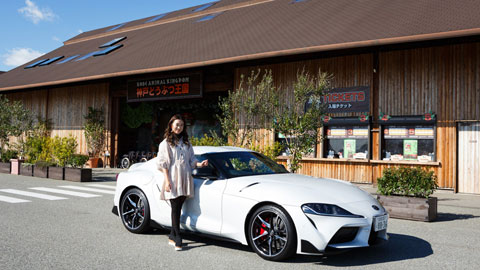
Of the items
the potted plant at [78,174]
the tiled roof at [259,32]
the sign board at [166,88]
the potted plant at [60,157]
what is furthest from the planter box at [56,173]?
the sign board at [166,88]

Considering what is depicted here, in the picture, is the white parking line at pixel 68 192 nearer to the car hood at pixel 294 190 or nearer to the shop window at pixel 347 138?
the car hood at pixel 294 190

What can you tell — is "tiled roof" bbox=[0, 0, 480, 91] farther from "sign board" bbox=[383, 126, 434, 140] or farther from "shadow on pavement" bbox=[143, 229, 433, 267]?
"shadow on pavement" bbox=[143, 229, 433, 267]

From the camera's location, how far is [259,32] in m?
20.0

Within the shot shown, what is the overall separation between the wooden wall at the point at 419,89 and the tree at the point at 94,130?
45.0ft

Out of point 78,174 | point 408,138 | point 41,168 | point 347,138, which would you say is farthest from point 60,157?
point 408,138

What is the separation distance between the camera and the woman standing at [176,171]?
239 inches

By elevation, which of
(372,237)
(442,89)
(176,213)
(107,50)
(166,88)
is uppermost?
(107,50)

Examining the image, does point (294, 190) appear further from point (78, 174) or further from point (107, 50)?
point (107, 50)

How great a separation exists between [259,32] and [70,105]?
13730 mm

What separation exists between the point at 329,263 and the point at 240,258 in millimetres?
1082

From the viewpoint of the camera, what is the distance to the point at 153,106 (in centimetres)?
2631

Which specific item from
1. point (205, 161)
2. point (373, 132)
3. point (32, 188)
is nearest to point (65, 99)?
point (32, 188)

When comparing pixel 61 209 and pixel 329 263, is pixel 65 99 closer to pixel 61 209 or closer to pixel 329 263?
pixel 61 209

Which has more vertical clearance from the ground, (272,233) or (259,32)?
(259,32)
